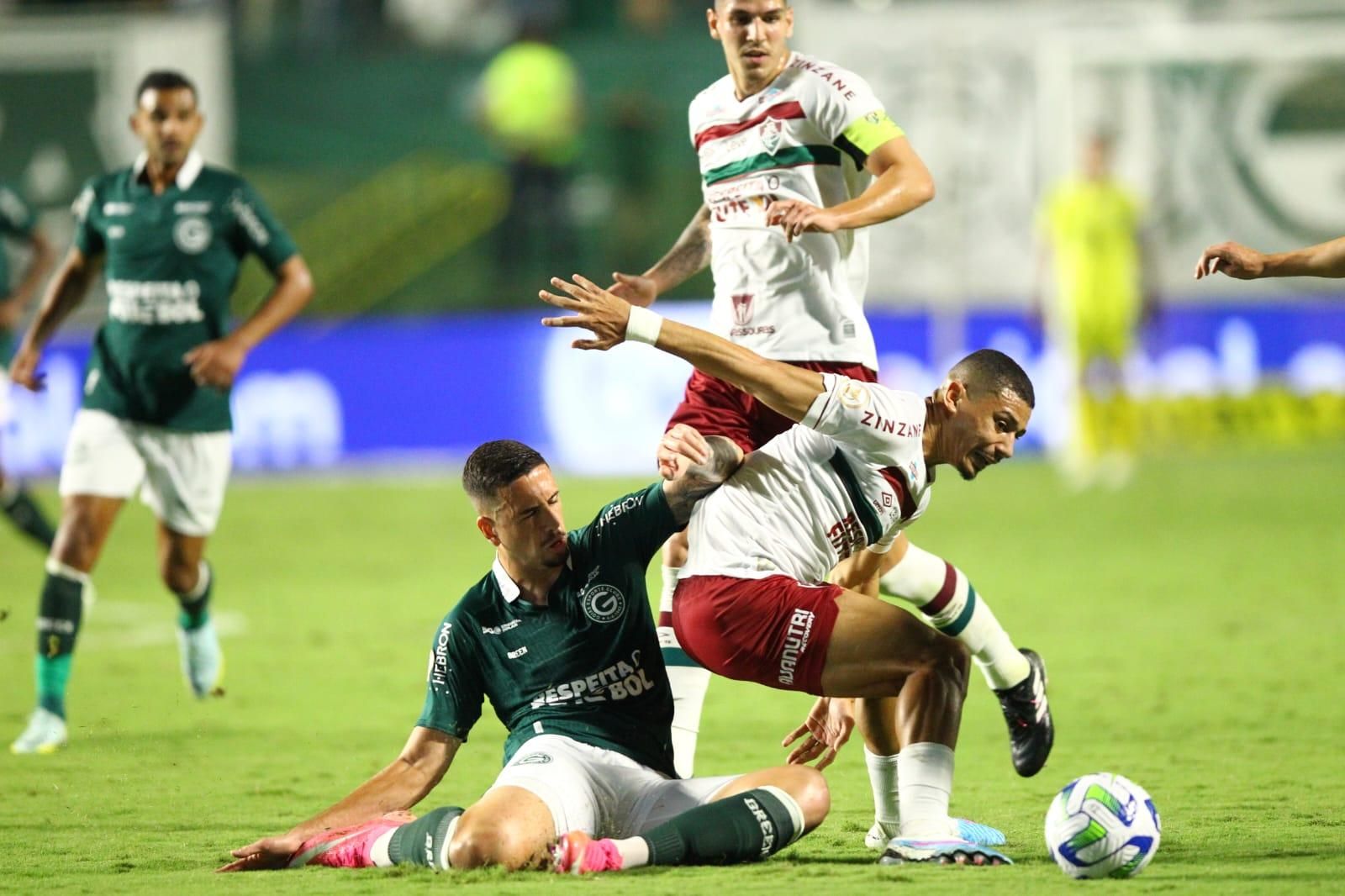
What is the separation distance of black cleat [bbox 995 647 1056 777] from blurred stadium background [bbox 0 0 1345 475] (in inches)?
476

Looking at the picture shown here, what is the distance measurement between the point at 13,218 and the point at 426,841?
7.06 metres

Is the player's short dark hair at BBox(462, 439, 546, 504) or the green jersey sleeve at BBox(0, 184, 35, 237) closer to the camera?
the player's short dark hair at BBox(462, 439, 546, 504)

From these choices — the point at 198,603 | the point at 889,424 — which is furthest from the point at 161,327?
the point at 889,424

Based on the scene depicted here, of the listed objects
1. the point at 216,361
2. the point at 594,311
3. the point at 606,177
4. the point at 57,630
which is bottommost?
the point at 57,630

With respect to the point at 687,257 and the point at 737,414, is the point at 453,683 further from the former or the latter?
the point at 687,257

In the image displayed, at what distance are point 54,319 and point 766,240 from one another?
359 cm

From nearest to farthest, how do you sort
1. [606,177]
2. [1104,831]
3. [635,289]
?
[1104,831] < [635,289] < [606,177]

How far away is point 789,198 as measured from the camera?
6.30 meters

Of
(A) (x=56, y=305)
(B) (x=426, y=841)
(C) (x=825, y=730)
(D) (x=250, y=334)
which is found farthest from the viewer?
(A) (x=56, y=305)

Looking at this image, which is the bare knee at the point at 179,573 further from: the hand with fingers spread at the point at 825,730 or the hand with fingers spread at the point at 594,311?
the hand with fingers spread at the point at 594,311

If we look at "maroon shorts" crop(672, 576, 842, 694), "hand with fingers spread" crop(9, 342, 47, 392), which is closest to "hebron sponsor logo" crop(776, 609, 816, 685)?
"maroon shorts" crop(672, 576, 842, 694)

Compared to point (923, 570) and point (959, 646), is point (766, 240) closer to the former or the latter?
point (923, 570)

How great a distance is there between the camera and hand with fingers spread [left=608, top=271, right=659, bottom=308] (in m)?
6.39

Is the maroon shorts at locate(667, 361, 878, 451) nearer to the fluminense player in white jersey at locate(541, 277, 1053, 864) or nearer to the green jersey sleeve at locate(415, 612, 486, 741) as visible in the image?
the fluminense player in white jersey at locate(541, 277, 1053, 864)
